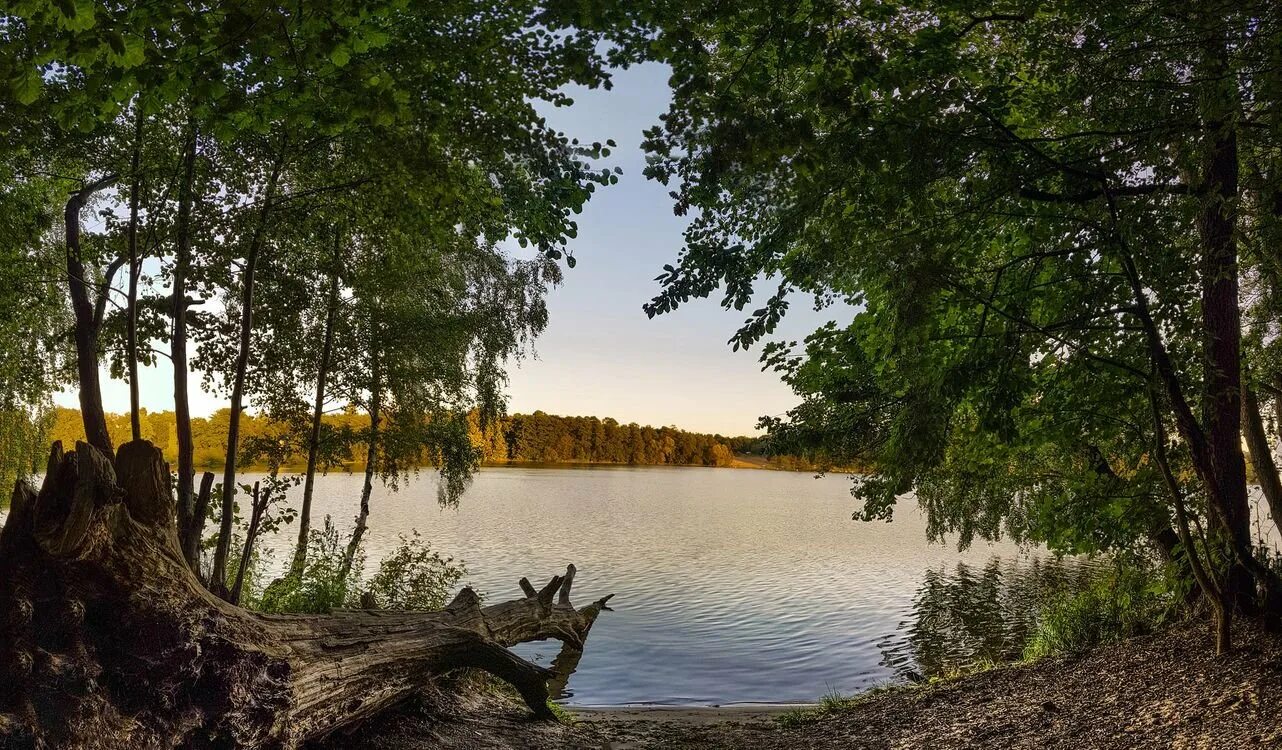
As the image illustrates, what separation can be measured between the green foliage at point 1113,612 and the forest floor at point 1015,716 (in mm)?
626

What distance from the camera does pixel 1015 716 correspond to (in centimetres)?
569

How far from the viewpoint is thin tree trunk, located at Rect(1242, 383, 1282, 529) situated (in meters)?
8.00

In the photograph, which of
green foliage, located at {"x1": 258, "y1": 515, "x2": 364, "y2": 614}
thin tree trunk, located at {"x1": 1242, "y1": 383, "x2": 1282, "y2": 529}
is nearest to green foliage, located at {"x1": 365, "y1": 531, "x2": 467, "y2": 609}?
green foliage, located at {"x1": 258, "y1": 515, "x2": 364, "y2": 614}

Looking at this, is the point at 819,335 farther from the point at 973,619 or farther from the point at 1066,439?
the point at 973,619

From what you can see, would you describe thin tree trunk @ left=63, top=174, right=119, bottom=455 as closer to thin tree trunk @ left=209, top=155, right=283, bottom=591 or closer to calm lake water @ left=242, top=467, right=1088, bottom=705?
thin tree trunk @ left=209, top=155, right=283, bottom=591

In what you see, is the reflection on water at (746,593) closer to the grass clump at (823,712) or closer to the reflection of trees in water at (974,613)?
the reflection of trees in water at (974,613)

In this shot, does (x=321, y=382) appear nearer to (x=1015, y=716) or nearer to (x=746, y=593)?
(x=1015, y=716)

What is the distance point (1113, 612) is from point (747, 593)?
12.1 meters

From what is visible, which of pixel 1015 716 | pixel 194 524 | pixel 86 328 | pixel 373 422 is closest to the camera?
pixel 1015 716

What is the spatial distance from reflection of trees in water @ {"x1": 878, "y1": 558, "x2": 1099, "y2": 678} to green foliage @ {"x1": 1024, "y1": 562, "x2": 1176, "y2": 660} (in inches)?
67.9

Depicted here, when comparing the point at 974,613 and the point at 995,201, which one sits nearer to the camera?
the point at 995,201

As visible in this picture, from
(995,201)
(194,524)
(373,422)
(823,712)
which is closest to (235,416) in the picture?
(194,524)

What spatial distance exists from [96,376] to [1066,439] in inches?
439

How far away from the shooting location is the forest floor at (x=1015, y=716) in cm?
461
